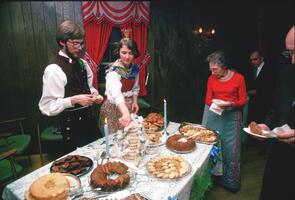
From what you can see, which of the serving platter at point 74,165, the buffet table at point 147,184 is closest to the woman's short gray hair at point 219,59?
the buffet table at point 147,184

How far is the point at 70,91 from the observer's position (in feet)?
7.54

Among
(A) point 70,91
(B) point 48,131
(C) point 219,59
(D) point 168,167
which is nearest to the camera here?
(D) point 168,167

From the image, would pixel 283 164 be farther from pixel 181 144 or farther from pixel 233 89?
pixel 233 89

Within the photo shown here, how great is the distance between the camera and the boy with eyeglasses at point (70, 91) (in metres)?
2.15

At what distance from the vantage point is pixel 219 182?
3.32 m

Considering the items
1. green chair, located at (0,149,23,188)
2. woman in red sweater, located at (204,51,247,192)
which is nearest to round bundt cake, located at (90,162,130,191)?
green chair, located at (0,149,23,188)

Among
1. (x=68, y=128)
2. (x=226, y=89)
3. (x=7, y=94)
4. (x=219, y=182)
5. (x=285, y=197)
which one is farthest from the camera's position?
(x=7, y=94)

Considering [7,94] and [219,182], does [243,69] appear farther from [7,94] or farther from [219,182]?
[7,94]

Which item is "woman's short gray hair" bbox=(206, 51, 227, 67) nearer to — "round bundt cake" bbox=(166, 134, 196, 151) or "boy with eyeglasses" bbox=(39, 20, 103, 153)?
"round bundt cake" bbox=(166, 134, 196, 151)

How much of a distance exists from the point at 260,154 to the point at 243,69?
2.85 metres

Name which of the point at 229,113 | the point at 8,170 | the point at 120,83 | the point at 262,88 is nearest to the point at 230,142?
the point at 229,113

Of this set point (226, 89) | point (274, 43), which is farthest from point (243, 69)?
point (226, 89)

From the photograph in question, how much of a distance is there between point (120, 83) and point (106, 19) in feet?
8.01

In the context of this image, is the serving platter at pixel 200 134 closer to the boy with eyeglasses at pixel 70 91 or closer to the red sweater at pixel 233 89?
the red sweater at pixel 233 89
